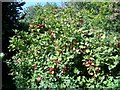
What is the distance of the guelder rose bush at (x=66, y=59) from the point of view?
13.0 feet

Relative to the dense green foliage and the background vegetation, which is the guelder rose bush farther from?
the dense green foliage

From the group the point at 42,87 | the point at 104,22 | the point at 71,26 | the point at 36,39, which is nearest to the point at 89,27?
the point at 71,26

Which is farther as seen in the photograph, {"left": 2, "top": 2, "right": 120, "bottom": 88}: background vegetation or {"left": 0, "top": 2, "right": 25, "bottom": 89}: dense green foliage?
{"left": 0, "top": 2, "right": 25, "bottom": 89}: dense green foliage

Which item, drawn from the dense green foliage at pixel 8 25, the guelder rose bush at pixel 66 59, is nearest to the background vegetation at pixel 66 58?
the guelder rose bush at pixel 66 59

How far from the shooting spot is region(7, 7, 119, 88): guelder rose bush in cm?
396

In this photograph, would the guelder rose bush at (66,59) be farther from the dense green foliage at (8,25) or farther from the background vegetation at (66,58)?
the dense green foliage at (8,25)

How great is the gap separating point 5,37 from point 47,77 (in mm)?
1469

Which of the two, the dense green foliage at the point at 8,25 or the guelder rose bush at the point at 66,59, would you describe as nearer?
the guelder rose bush at the point at 66,59

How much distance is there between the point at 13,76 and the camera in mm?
4512

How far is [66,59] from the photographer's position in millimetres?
3971

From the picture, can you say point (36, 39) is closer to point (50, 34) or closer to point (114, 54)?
point (50, 34)

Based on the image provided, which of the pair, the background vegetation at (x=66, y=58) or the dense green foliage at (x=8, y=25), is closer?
the background vegetation at (x=66, y=58)

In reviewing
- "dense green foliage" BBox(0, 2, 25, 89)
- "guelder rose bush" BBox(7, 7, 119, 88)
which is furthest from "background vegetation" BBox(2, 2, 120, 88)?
"dense green foliage" BBox(0, 2, 25, 89)

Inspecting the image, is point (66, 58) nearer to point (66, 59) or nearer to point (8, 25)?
point (66, 59)
